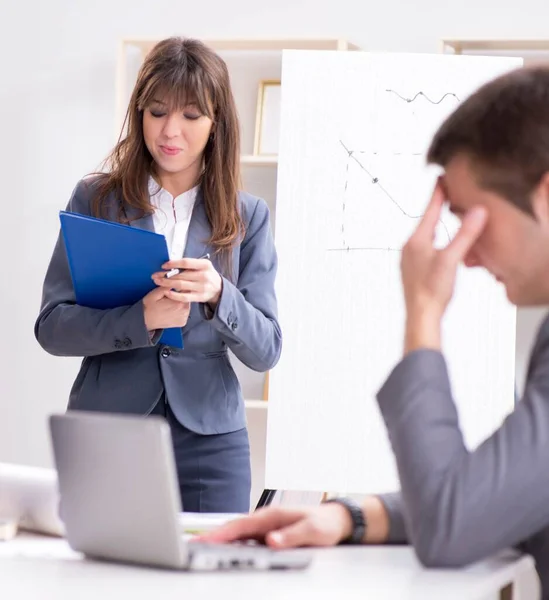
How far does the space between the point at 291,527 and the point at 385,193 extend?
75.6 inches

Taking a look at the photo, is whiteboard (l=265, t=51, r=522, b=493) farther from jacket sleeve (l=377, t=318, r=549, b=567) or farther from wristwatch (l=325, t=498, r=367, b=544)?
jacket sleeve (l=377, t=318, r=549, b=567)

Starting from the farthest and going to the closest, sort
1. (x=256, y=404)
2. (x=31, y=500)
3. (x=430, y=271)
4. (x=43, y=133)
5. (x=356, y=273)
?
(x=43, y=133) < (x=256, y=404) < (x=356, y=273) < (x=31, y=500) < (x=430, y=271)

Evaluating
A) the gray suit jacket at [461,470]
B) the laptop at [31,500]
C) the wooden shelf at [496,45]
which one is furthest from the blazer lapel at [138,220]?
the wooden shelf at [496,45]

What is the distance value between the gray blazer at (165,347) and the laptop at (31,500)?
0.53 meters

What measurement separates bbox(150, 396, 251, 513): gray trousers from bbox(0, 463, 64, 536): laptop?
574 millimetres

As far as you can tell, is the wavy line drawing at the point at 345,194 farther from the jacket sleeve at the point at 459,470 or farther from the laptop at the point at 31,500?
the jacket sleeve at the point at 459,470

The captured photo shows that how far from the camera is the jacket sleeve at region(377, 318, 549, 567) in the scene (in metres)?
0.94

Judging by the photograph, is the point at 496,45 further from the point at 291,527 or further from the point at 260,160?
the point at 291,527

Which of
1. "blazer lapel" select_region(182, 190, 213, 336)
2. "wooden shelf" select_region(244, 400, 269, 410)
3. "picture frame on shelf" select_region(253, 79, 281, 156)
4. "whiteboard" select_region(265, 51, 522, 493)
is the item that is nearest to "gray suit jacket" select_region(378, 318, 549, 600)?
"blazer lapel" select_region(182, 190, 213, 336)

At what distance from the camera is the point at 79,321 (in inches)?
72.8

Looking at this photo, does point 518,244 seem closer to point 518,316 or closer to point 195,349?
point 195,349

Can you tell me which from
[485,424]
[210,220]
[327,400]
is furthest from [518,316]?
[210,220]

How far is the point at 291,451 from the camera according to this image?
2900 mm

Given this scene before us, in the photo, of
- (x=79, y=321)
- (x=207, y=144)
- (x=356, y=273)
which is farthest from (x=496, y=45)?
(x=79, y=321)
